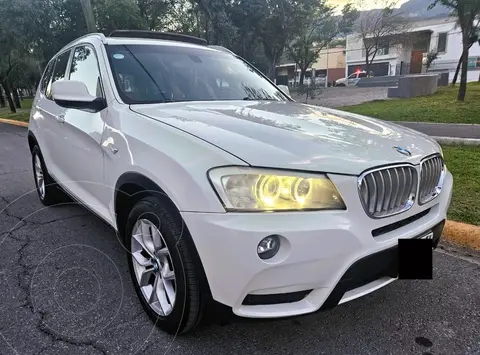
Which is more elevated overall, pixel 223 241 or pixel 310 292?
pixel 223 241

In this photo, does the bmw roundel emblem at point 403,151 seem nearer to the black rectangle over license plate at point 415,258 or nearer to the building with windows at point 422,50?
the black rectangle over license plate at point 415,258

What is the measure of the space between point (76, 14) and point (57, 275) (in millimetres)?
17864

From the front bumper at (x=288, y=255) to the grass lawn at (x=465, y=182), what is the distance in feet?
7.81

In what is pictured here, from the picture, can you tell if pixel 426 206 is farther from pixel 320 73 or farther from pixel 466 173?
pixel 320 73

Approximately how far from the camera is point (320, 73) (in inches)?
2633

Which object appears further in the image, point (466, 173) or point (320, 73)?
point (320, 73)

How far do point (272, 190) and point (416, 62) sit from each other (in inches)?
2170

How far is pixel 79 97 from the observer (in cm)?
275

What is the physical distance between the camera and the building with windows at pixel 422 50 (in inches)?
1810

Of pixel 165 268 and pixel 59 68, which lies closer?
pixel 165 268

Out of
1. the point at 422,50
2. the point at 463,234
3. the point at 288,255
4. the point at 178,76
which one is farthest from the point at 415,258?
the point at 422,50

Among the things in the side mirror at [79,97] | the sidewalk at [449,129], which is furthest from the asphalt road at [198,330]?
the sidewalk at [449,129]

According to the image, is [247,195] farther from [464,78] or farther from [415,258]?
[464,78]

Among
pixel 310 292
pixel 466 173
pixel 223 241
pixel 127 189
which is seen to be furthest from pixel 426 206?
pixel 466 173
